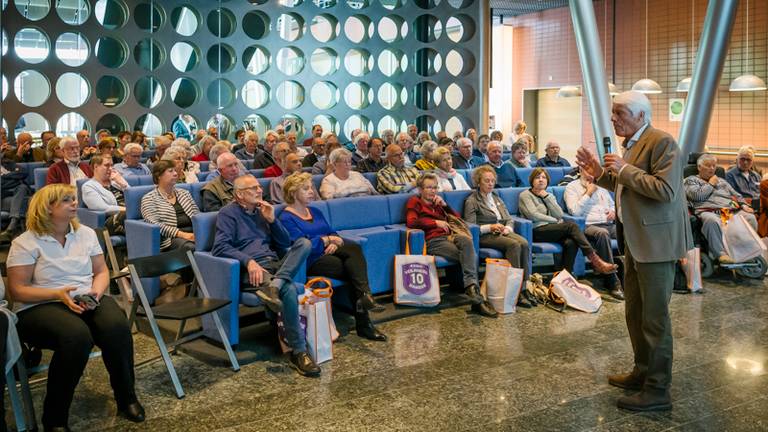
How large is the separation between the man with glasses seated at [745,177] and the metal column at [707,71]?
2.03 m

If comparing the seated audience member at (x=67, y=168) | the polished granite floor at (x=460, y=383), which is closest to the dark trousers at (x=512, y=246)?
the polished granite floor at (x=460, y=383)

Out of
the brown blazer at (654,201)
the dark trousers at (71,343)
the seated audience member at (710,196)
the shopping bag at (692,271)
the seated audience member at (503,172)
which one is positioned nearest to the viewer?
the dark trousers at (71,343)

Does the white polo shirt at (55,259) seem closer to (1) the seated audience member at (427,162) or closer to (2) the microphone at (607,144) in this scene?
(2) the microphone at (607,144)

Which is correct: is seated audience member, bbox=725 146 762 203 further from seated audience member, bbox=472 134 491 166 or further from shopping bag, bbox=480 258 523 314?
shopping bag, bbox=480 258 523 314

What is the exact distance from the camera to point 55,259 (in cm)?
A: 377

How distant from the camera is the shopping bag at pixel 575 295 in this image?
593 cm

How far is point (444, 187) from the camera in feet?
24.8

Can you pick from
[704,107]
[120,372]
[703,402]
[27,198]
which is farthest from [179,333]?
[704,107]

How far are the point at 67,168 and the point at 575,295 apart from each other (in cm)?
517

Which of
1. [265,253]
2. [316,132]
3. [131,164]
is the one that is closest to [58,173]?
[131,164]

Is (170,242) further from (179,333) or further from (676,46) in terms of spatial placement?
(676,46)

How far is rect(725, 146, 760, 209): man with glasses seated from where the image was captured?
8617 mm

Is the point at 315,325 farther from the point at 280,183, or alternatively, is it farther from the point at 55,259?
the point at 280,183

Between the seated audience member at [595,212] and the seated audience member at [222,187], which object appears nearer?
the seated audience member at [222,187]
